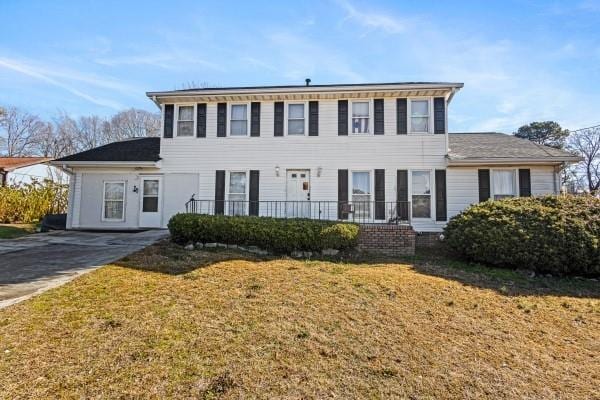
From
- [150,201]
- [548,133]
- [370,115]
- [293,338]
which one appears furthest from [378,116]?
[548,133]

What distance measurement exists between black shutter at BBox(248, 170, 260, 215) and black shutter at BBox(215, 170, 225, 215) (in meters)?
0.99

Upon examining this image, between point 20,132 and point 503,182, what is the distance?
41618 mm

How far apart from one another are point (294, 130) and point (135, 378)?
10.3m

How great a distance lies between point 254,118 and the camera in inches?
500

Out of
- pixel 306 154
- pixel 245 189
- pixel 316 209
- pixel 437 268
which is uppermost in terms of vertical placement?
pixel 306 154

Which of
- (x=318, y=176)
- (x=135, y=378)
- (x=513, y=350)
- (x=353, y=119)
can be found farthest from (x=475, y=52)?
(x=135, y=378)

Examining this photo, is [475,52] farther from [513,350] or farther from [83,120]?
[83,120]

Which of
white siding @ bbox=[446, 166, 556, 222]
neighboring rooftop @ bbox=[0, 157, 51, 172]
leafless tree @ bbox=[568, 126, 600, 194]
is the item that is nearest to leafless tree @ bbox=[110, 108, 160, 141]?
neighboring rooftop @ bbox=[0, 157, 51, 172]

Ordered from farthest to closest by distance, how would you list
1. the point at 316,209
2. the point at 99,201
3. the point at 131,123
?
the point at 131,123
the point at 99,201
the point at 316,209

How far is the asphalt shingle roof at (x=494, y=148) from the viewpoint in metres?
11.5

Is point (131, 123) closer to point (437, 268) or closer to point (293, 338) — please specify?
point (437, 268)

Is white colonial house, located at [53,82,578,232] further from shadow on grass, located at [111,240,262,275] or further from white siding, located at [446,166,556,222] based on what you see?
shadow on grass, located at [111,240,262,275]

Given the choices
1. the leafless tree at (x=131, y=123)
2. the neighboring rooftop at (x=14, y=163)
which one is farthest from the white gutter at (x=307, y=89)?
the leafless tree at (x=131, y=123)

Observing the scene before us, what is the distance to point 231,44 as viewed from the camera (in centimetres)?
1116
